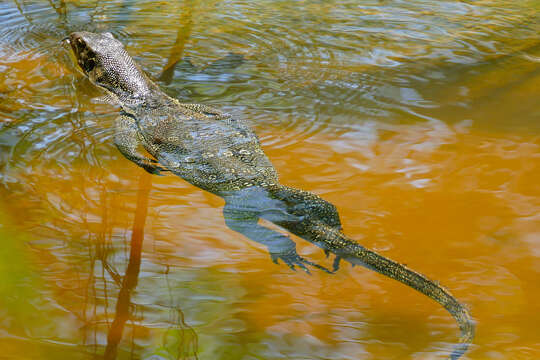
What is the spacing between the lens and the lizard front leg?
3664mm

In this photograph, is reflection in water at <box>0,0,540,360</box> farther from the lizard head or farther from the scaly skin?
the lizard head

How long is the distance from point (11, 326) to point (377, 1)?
272 inches

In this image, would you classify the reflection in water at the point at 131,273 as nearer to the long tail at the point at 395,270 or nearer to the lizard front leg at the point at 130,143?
the lizard front leg at the point at 130,143

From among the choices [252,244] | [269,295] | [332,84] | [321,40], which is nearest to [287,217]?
[252,244]

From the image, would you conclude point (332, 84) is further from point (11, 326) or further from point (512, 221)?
point (11, 326)

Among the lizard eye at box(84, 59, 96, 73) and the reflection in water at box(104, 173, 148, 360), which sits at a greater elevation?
the lizard eye at box(84, 59, 96, 73)

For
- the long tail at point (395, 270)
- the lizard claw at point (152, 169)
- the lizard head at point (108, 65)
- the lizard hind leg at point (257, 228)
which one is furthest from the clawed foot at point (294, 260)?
the lizard head at point (108, 65)

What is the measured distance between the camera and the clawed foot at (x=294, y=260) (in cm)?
280

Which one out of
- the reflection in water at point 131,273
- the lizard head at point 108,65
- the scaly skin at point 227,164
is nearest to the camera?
the reflection in water at point 131,273

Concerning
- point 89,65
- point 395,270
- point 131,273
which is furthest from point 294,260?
point 89,65

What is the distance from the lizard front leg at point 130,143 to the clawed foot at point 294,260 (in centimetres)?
126

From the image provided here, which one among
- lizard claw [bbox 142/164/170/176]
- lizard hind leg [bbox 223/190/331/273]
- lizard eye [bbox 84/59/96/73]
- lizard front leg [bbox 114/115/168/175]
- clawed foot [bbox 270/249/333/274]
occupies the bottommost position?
clawed foot [bbox 270/249/333/274]

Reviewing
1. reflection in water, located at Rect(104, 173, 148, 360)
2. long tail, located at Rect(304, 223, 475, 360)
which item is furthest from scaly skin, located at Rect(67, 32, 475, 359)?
reflection in water, located at Rect(104, 173, 148, 360)

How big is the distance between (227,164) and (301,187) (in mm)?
555
